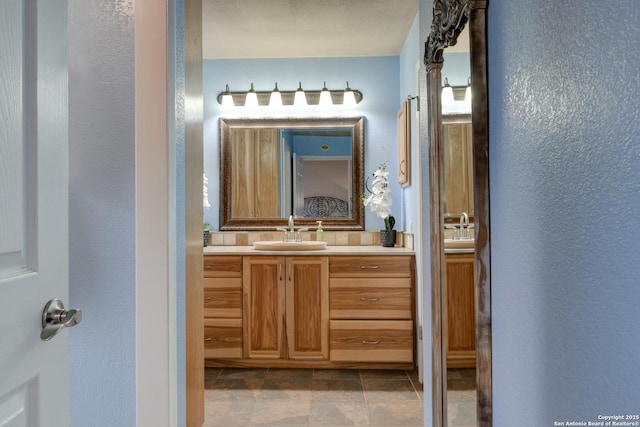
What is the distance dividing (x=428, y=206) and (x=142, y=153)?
109 cm

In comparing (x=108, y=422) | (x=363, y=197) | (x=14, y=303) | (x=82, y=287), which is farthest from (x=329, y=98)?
(x=14, y=303)

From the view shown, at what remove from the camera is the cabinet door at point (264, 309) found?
9.95 feet

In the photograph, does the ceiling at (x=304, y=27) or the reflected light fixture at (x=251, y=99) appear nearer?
the ceiling at (x=304, y=27)

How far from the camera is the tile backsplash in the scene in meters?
3.55

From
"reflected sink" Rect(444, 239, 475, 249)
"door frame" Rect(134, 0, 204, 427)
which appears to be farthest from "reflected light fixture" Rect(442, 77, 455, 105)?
"door frame" Rect(134, 0, 204, 427)

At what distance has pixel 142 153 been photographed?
1539 mm

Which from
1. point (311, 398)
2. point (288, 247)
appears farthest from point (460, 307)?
point (288, 247)

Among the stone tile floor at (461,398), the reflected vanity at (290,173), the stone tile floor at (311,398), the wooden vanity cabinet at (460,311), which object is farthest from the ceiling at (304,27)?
the stone tile floor at (311,398)

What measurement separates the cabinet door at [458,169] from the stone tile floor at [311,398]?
1.40 metres

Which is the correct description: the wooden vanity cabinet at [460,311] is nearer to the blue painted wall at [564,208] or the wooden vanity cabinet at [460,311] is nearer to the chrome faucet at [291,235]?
the blue painted wall at [564,208]

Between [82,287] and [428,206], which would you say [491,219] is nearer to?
[428,206]

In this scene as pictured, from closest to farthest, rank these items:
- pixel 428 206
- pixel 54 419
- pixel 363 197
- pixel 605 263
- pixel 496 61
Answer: pixel 605 263
pixel 54 419
pixel 496 61
pixel 428 206
pixel 363 197

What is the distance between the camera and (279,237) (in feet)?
11.8

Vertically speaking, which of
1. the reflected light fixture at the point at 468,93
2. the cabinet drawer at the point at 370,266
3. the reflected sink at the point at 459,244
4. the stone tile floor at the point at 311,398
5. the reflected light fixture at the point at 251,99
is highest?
the reflected light fixture at the point at 251,99
